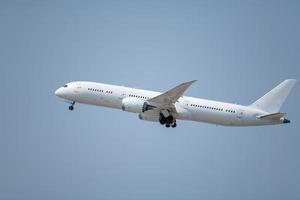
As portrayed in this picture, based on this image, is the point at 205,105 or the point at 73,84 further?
the point at 73,84

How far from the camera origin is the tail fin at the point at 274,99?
70.4 m

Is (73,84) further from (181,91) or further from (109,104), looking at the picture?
(181,91)

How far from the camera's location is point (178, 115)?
69.7m

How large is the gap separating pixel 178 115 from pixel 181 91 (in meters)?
3.89

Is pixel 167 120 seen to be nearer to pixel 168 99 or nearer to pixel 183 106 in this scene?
pixel 183 106

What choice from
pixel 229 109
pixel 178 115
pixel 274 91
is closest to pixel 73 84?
pixel 178 115

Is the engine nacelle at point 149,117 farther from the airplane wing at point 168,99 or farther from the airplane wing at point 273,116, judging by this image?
the airplane wing at point 273,116

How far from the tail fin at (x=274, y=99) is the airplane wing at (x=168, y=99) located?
987 centimetres

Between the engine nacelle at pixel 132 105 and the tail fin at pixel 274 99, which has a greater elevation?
the tail fin at pixel 274 99

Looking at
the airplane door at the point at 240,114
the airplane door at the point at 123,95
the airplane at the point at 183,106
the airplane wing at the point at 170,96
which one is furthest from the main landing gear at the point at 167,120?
the airplane door at the point at 240,114

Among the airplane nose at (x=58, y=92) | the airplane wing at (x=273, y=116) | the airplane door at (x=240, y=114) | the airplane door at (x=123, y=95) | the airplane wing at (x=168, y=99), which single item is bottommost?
the airplane wing at (x=273, y=116)

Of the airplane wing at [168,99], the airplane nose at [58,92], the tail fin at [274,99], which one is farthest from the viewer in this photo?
the airplane nose at [58,92]

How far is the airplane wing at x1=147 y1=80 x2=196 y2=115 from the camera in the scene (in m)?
66.8

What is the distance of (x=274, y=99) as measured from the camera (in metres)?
70.9
